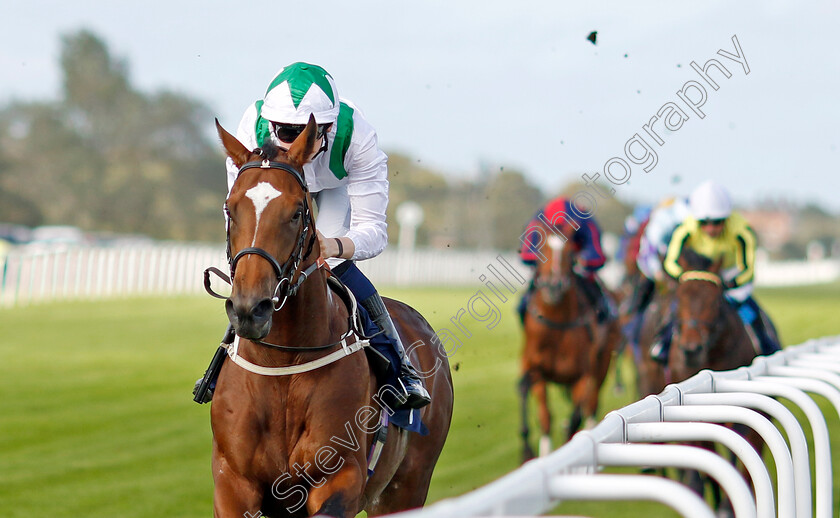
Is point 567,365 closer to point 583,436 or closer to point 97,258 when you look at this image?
point 583,436

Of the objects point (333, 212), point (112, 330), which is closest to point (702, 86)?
point (333, 212)

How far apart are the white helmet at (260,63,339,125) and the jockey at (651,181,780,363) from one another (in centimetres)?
369

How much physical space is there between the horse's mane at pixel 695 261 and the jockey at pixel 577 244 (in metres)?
1.68

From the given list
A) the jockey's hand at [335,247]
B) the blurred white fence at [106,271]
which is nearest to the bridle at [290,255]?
the jockey's hand at [335,247]

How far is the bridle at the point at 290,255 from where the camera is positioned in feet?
8.72

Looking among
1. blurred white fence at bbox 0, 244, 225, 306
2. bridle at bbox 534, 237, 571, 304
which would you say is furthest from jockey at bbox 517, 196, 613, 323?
blurred white fence at bbox 0, 244, 225, 306

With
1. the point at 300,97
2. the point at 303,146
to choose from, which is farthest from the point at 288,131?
the point at 303,146

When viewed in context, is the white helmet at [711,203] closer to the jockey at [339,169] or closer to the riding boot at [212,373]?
the jockey at [339,169]

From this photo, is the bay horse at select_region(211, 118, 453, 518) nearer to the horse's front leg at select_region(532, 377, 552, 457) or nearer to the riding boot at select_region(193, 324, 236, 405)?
the riding boot at select_region(193, 324, 236, 405)

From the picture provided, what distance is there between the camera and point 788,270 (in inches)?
2355

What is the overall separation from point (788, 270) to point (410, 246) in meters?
31.3

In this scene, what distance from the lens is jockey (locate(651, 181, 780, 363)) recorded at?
21.1 ft

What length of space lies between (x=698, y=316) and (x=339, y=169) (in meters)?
3.16

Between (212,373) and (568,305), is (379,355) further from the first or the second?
(568,305)
